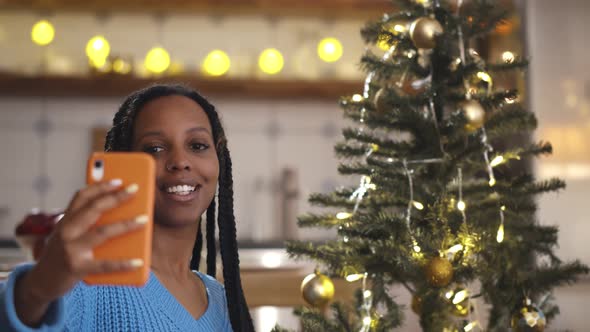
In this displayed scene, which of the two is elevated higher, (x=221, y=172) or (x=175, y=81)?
(x=175, y=81)

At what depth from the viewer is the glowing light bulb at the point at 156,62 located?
3.18 m

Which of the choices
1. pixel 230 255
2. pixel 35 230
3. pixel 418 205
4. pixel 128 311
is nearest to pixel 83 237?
pixel 128 311

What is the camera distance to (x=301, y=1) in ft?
10.6

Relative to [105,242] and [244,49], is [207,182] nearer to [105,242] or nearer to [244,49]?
[105,242]

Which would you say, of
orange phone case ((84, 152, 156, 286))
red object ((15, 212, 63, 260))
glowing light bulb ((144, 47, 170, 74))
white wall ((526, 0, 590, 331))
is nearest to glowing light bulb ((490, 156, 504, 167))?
orange phone case ((84, 152, 156, 286))

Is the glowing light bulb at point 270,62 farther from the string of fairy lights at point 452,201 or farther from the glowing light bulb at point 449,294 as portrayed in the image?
the glowing light bulb at point 449,294

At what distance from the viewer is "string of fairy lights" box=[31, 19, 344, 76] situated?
3.14m

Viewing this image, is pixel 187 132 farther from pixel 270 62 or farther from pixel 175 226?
pixel 270 62

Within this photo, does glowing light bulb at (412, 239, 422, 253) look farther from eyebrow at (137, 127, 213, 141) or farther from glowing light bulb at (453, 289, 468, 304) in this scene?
eyebrow at (137, 127, 213, 141)

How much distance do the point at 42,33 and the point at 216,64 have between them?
0.73 meters

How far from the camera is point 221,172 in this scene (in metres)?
1.19

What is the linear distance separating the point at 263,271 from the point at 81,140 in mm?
1462

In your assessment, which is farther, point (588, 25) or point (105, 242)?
point (588, 25)

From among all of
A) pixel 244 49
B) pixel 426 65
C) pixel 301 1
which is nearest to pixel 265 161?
pixel 244 49
